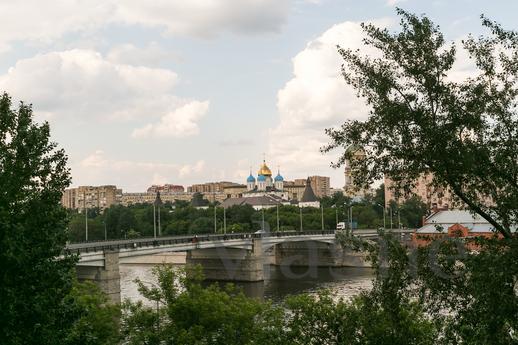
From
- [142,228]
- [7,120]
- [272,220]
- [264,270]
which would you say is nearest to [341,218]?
[272,220]

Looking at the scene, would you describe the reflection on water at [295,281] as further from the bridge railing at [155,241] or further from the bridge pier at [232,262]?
the bridge railing at [155,241]

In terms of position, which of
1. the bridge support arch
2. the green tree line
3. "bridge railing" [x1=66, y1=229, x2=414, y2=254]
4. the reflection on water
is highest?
the green tree line

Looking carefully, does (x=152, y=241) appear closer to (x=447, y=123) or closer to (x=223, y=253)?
(x=223, y=253)

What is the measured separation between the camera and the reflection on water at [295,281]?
6387cm

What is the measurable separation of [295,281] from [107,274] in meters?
27.5

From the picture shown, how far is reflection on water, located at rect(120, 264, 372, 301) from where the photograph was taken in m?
63.9

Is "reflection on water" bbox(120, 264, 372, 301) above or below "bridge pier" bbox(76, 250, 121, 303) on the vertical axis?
below

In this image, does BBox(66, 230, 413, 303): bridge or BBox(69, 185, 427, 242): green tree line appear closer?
BBox(66, 230, 413, 303): bridge

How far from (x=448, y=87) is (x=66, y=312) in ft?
35.5

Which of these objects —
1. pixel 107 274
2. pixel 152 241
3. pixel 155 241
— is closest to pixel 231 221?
pixel 152 241

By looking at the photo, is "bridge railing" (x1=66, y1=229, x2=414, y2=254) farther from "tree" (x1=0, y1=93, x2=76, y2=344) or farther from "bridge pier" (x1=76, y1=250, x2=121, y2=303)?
"tree" (x1=0, y1=93, x2=76, y2=344)

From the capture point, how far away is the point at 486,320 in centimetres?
1341

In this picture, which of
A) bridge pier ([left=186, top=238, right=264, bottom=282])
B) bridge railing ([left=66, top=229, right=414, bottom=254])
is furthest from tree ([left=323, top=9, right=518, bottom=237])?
bridge pier ([left=186, top=238, right=264, bottom=282])

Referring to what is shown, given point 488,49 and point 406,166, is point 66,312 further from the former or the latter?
point 488,49
